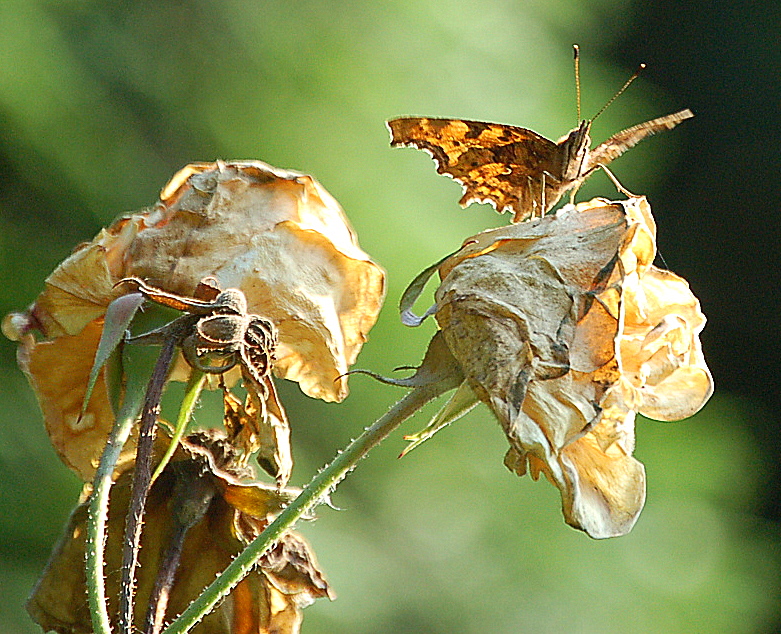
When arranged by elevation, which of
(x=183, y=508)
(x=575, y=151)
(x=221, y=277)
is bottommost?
(x=183, y=508)

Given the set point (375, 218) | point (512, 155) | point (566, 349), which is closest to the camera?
point (566, 349)

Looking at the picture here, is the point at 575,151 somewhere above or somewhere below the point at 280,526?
above

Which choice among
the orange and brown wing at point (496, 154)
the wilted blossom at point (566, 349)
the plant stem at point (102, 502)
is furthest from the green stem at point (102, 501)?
the orange and brown wing at point (496, 154)

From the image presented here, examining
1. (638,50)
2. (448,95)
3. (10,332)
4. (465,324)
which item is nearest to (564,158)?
(465,324)

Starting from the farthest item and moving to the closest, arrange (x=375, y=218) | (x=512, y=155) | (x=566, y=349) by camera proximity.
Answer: (x=375, y=218)
(x=512, y=155)
(x=566, y=349)

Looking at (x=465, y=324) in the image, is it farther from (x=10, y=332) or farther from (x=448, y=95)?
(x=448, y=95)

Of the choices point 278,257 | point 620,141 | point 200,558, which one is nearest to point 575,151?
point 620,141

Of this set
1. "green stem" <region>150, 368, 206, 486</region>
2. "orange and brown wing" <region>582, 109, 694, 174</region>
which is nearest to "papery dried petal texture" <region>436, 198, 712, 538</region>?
"green stem" <region>150, 368, 206, 486</region>

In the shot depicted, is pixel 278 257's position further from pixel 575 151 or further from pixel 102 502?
pixel 575 151
